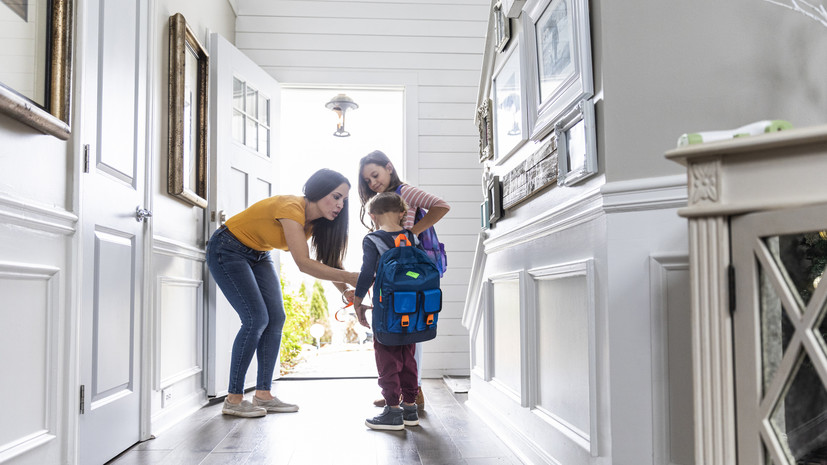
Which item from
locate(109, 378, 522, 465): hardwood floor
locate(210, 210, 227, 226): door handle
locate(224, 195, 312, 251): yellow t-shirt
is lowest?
locate(109, 378, 522, 465): hardwood floor

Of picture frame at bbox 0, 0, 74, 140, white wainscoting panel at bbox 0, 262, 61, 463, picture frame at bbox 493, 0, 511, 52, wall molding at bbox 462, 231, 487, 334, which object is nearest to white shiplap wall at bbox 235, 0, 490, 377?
wall molding at bbox 462, 231, 487, 334

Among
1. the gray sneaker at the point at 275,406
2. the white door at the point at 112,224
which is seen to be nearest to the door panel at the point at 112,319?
the white door at the point at 112,224

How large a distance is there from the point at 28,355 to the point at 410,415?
1590mm

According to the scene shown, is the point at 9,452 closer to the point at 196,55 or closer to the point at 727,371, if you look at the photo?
the point at 727,371

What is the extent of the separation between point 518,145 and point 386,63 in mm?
2626

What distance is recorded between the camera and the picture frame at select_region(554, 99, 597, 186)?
1.63 m

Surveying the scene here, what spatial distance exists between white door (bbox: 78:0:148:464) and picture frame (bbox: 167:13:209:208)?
387mm

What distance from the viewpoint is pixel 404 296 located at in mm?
2689

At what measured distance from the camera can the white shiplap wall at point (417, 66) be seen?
15.7ft

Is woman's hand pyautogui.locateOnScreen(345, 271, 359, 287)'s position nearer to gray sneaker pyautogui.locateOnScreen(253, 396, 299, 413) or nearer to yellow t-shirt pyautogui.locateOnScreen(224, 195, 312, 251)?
yellow t-shirt pyautogui.locateOnScreen(224, 195, 312, 251)

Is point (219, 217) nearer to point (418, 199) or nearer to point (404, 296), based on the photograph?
point (418, 199)

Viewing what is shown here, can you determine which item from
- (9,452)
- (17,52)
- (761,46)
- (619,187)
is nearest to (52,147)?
(17,52)

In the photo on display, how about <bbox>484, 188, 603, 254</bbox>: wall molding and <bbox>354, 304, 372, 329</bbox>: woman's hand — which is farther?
<bbox>354, 304, 372, 329</bbox>: woman's hand

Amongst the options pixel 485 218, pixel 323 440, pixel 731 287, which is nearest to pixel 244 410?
pixel 323 440
